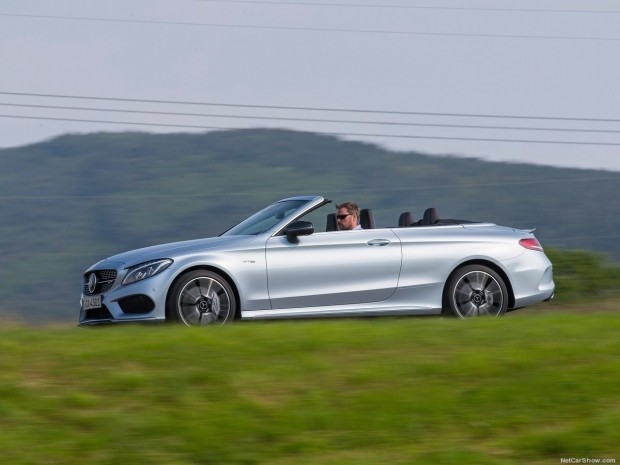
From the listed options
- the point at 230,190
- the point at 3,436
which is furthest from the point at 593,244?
the point at 230,190

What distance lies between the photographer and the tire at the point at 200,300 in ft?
38.2

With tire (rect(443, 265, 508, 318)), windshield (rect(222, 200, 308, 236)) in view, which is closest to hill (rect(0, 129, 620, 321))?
windshield (rect(222, 200, 308, 236))

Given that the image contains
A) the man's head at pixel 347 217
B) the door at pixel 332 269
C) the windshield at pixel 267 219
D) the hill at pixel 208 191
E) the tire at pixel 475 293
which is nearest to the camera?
the door at pixel 332 269

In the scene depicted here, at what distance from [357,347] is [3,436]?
2.73 metres

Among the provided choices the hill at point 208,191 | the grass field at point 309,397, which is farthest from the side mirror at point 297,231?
the hill at point 208,191

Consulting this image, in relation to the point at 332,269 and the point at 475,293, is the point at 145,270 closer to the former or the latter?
the point at 332,269

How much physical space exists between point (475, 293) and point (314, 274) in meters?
1.84

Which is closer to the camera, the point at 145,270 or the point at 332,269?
the point at 145,270

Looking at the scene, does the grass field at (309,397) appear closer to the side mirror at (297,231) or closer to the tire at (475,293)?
the side mirror at (297,231)

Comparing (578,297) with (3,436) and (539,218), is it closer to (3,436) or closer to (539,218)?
(3,436)

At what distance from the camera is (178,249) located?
11.9 m

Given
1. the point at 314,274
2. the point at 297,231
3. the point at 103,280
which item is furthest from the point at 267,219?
the point at 103,280

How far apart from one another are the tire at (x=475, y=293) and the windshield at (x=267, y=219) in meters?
1.87

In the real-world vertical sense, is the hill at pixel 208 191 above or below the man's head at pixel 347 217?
above
